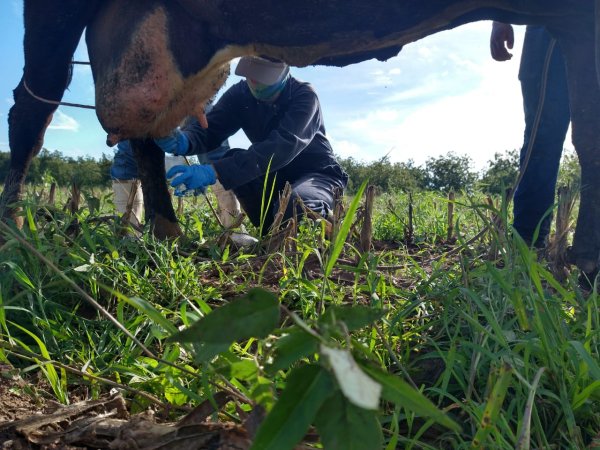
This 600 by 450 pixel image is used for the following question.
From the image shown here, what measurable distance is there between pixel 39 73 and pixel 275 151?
1.39 m

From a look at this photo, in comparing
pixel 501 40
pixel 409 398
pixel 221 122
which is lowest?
pixel 409 398

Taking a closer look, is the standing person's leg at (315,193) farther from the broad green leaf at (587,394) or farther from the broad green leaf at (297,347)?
the broad green leaf at (297,347)

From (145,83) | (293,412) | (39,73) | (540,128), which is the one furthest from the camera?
(540,128)

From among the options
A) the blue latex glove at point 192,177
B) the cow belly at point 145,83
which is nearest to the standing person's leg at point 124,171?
the blue latex glove at point 192,177

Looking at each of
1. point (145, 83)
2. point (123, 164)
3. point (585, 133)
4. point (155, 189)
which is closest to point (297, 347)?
point (585, 133)

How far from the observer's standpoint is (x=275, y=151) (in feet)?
10.7

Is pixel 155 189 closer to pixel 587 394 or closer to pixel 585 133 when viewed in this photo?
pixel 585 133

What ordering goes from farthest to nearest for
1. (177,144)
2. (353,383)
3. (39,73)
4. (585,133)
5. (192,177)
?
1. (177,144)
2. (192,177)
3. (39,73)
4. (585,133)
5. (353,383)

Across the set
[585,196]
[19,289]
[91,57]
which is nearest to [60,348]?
[19,289]

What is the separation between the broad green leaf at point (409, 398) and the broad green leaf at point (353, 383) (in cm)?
12

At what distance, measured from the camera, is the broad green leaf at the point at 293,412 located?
43 cm

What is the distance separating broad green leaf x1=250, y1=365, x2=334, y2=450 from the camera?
43 cm

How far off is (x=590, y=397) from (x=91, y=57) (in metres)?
2.49

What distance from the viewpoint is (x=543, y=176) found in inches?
111
